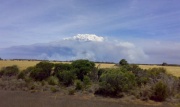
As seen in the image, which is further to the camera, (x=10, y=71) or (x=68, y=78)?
(x=10, y=71)

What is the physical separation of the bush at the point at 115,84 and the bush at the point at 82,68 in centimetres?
751

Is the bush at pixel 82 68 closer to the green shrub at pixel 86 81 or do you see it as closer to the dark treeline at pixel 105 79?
the dark treeline at pixel 105 79

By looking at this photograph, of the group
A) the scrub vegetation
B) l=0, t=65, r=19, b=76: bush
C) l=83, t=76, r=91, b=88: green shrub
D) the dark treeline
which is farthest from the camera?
l=0, t=65, r=19, b=76: bush

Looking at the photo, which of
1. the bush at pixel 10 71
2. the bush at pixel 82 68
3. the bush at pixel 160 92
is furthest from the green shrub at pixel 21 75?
the bush at pixel 160 92

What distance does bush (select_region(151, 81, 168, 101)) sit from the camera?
121 feet

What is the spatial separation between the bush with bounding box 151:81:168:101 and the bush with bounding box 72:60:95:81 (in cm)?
1342

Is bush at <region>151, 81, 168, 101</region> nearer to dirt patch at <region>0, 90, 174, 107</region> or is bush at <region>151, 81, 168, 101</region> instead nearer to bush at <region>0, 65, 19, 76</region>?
dirt patch at <region>0, 90, 174, 107</region>

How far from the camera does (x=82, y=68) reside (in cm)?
4797

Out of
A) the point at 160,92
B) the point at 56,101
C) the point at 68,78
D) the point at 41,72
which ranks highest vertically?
the point at 41,72

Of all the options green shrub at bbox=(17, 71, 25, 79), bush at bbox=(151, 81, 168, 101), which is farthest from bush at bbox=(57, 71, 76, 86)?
bush at bbox=(151, 81, 168, 101)

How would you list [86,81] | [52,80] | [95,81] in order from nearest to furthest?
[86,81] → [95,81] → [52,80]

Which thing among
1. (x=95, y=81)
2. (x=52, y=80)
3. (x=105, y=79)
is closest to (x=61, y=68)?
(x=52, y=80)

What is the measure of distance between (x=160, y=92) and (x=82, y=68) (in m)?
14.7

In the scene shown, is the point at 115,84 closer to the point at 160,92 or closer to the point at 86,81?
the point at 160,92
